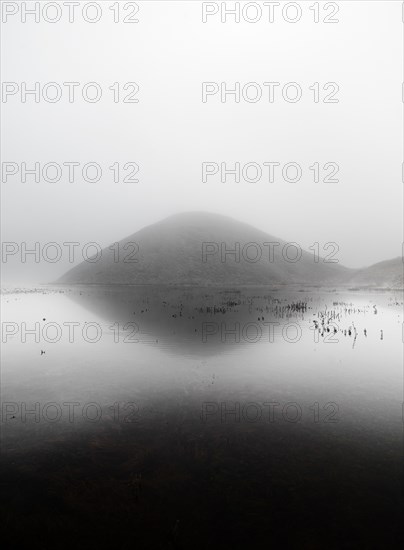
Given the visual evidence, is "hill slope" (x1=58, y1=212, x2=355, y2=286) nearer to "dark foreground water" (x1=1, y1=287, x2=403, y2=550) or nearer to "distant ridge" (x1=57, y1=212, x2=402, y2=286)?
"distant ridge" (x1=57, y1=212, x2=402, y2=286)

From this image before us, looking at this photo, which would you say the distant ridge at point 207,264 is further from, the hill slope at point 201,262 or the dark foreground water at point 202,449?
the dark foreground water at point 202,449

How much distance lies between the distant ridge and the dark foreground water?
11851 cm

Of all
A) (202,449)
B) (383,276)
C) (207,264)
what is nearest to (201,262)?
(207,264)

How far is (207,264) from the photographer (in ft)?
497

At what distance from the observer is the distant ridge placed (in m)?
139

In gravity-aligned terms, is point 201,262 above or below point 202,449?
above

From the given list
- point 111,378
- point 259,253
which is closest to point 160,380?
point 111,378

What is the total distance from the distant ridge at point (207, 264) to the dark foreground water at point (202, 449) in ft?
389

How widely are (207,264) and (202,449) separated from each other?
143m

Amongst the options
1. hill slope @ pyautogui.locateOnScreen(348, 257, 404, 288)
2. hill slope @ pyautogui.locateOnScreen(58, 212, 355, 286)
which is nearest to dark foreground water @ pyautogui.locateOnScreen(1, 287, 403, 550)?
hill slope @ pyautogui.locateOnScreen(348, 257, 404, 288)

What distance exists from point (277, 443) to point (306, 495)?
2.21m

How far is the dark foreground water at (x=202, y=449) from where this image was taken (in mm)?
6277

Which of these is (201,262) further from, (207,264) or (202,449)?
(202,449)

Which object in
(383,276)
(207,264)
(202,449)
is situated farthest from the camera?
(207,264)
